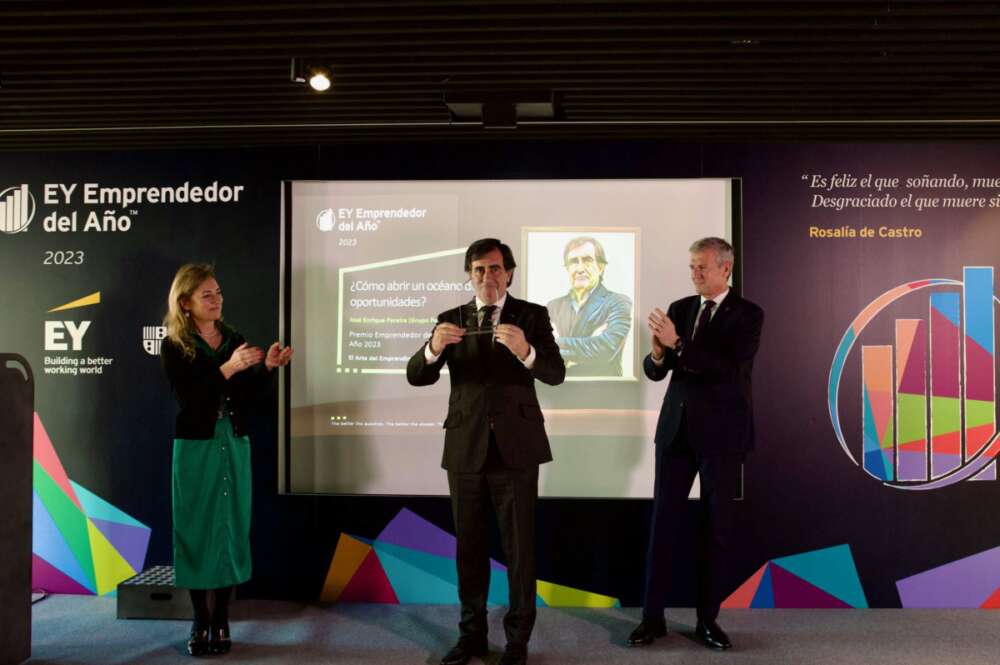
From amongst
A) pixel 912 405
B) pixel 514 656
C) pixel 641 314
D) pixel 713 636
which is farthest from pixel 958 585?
pixel 514 656

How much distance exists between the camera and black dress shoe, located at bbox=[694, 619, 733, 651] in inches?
145

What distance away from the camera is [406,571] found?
4.49 metres

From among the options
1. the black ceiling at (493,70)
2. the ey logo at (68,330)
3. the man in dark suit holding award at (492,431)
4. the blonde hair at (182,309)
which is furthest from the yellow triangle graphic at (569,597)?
the ey logo at (68,330)

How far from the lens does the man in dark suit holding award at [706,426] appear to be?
3.68 meters

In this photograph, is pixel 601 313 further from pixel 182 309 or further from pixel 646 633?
pixel 182 309

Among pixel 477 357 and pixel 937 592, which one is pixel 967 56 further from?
pixel 937 592

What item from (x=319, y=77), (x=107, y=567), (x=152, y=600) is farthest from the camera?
(x=107, y=567)

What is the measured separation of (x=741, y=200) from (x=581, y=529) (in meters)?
2.16

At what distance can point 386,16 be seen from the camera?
317 cm

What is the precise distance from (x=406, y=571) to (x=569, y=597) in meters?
0.97

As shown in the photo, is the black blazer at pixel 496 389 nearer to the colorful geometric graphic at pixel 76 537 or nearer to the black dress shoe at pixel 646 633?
the black dress shoe at pixel 646 633

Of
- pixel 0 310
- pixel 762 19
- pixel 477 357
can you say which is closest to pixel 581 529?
pixel 477 357

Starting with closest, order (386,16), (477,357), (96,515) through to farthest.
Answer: (386,16) → (477,357) → (96,515)

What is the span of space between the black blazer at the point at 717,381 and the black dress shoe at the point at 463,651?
132 centimetres
